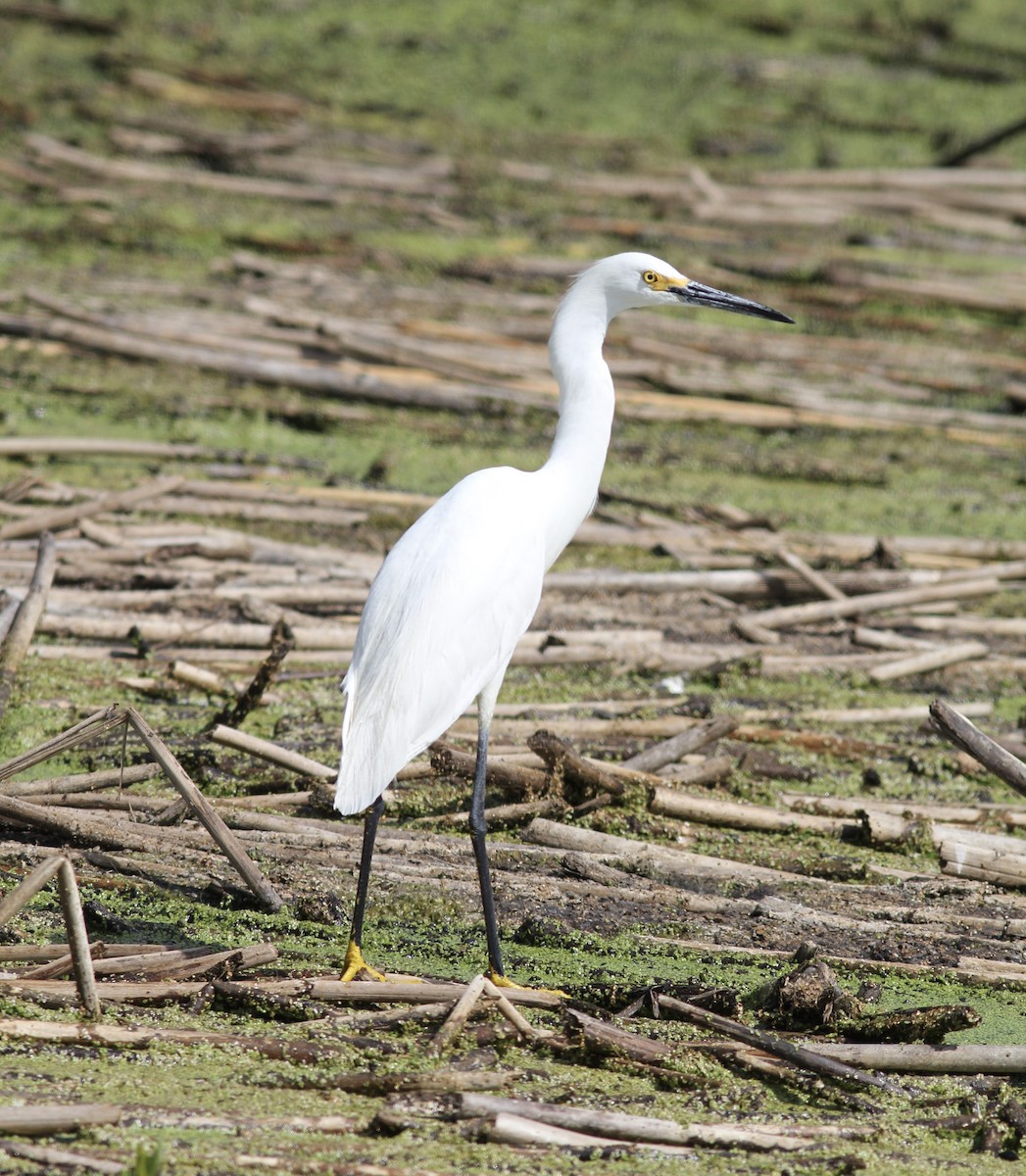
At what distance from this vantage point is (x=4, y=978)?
333cm

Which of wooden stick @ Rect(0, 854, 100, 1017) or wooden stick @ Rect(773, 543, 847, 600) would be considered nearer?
wooden stick @ Rect(0, 854, 100, 1017)

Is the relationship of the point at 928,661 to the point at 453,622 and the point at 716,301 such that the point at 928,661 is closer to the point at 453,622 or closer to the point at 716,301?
the point at 716,301

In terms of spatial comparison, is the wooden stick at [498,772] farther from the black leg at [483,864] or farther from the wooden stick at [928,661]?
the wooden stick at [928,661]

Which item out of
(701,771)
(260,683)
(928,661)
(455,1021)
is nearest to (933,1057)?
(455,1021)

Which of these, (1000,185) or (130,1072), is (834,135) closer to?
(1000,185)

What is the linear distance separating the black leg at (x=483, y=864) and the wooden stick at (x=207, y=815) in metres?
0.56

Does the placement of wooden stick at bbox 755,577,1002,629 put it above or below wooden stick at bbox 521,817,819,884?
below

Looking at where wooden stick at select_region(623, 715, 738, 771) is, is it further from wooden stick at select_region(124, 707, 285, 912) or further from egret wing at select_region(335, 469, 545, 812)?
wooden stick at select_region(124, 707, 285, 912)

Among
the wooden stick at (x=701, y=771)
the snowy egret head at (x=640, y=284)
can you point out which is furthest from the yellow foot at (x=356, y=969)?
the snowy egret head at (x=640, y=284)

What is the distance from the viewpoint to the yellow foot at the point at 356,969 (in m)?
3.66

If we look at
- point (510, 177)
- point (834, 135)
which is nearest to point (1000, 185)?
point (834, 135)

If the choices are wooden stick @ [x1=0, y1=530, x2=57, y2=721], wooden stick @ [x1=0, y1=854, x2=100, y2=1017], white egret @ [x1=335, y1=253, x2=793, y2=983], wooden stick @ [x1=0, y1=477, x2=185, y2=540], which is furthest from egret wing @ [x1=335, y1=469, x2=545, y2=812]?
wooden stick @ [x1=0, y1=477, x2=185, y2=540]

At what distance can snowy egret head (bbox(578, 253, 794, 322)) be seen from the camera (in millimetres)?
4762

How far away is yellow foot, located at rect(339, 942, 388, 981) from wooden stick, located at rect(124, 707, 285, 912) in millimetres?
334
